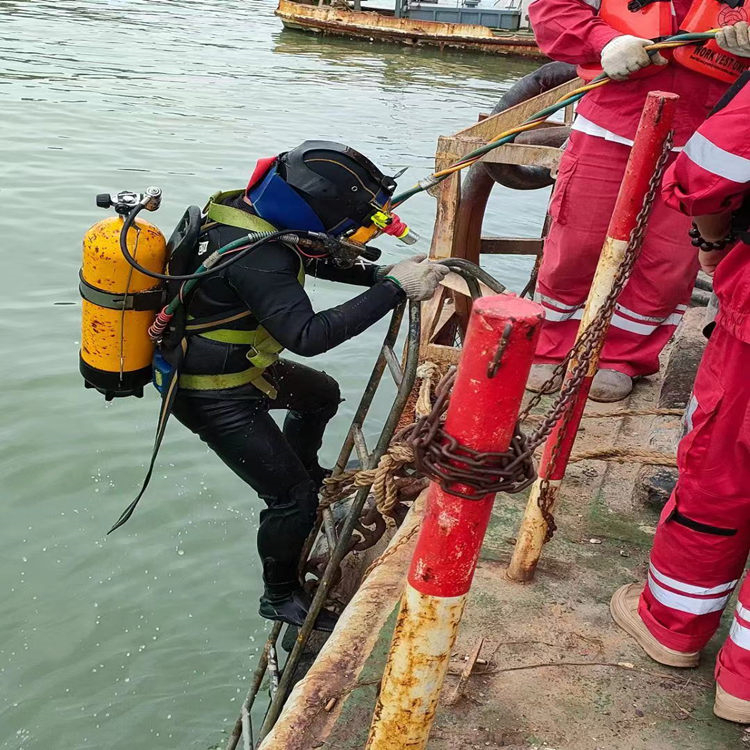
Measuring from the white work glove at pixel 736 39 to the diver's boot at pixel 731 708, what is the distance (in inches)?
92.9

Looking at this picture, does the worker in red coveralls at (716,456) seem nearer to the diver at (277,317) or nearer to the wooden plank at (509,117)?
the diver at (277,317)

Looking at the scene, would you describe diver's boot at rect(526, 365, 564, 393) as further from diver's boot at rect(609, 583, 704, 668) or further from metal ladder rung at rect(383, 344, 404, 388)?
diver's boot at rect(609, 583, 704, 668)

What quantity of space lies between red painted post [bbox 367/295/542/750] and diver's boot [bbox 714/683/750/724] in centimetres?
98

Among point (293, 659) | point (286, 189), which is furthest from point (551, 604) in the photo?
point (286, 189)

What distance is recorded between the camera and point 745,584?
2516 millimetres

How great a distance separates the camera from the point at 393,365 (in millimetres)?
3381

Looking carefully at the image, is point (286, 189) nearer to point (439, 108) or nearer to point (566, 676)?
point (566, 676)

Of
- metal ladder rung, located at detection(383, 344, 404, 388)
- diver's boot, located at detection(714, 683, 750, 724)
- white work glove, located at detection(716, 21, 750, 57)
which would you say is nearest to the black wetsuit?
metal ladder rung, located at detection(383, 344, 404, 388)

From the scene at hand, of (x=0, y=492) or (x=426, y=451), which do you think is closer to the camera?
(x=426, y=451)

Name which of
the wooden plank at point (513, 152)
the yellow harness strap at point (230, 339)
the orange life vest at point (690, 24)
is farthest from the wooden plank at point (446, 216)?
the yellow harness strap at point (230, 339)

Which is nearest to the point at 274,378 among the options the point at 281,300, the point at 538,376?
the point at 281,300

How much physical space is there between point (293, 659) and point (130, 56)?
20.5 m

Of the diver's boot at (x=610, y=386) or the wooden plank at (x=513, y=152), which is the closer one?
the diver's boot at (x=610, y=386)

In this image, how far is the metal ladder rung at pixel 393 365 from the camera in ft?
10.9
